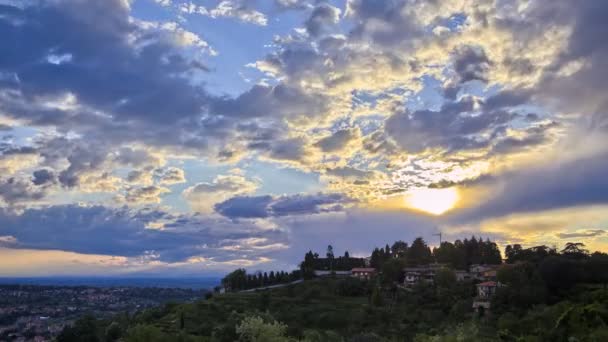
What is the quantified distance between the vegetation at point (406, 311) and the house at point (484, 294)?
3.44ft

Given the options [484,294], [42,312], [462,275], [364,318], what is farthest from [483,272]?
[42,312]

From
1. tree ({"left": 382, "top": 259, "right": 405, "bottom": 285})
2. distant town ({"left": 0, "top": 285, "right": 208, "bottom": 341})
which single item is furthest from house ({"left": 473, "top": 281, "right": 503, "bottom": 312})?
distant town ({"left": 0, "top": 285, "right": 208, "bottom": 341})

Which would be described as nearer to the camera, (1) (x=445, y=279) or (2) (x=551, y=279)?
(2) (x=551, y=279)

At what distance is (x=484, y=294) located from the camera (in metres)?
86.5

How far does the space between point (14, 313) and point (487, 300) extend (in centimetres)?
12767

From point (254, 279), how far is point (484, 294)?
191ft

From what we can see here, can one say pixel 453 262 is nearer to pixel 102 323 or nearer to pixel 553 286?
pixel 553 286

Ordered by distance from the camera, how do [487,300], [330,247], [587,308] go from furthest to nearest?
[330,247], [487,300], [587,308]

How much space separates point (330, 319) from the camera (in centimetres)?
8181

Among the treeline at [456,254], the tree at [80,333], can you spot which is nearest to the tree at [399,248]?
the treeline at [456,254]

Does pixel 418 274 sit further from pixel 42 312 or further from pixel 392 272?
pixel 42 312

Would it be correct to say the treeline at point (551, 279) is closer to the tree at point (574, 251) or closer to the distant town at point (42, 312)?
the tree at point (574, 251)

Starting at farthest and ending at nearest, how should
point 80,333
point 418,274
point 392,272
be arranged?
point 392,272
point 418,274
point 80,333

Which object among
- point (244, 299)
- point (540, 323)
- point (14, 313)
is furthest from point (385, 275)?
point (14, 313)
